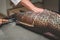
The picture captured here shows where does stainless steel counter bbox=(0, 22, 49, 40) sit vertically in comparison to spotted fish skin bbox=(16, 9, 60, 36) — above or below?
below

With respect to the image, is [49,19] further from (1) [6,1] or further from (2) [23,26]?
(1) [6,1]

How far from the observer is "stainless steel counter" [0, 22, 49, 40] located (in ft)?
1.80

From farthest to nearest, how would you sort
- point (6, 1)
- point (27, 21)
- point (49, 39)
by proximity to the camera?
point (6, 1) < point (27, 21) < point (49, 39)

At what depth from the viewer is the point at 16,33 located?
59 cm

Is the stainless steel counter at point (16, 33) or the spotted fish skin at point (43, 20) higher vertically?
the spotted fish skin at point (43, 20)

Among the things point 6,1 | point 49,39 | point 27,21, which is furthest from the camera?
point 6,1

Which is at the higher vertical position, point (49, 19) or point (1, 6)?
point (49, 19)

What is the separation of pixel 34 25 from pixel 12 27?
0.13 m

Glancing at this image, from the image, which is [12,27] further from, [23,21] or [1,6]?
[1,6]

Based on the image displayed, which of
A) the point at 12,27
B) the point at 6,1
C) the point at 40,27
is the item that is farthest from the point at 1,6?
the point at 40,27

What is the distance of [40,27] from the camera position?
0.56m

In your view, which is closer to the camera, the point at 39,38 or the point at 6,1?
the point at 39,38

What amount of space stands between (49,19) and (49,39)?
0.26 feet

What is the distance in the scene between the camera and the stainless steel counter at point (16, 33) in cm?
55
